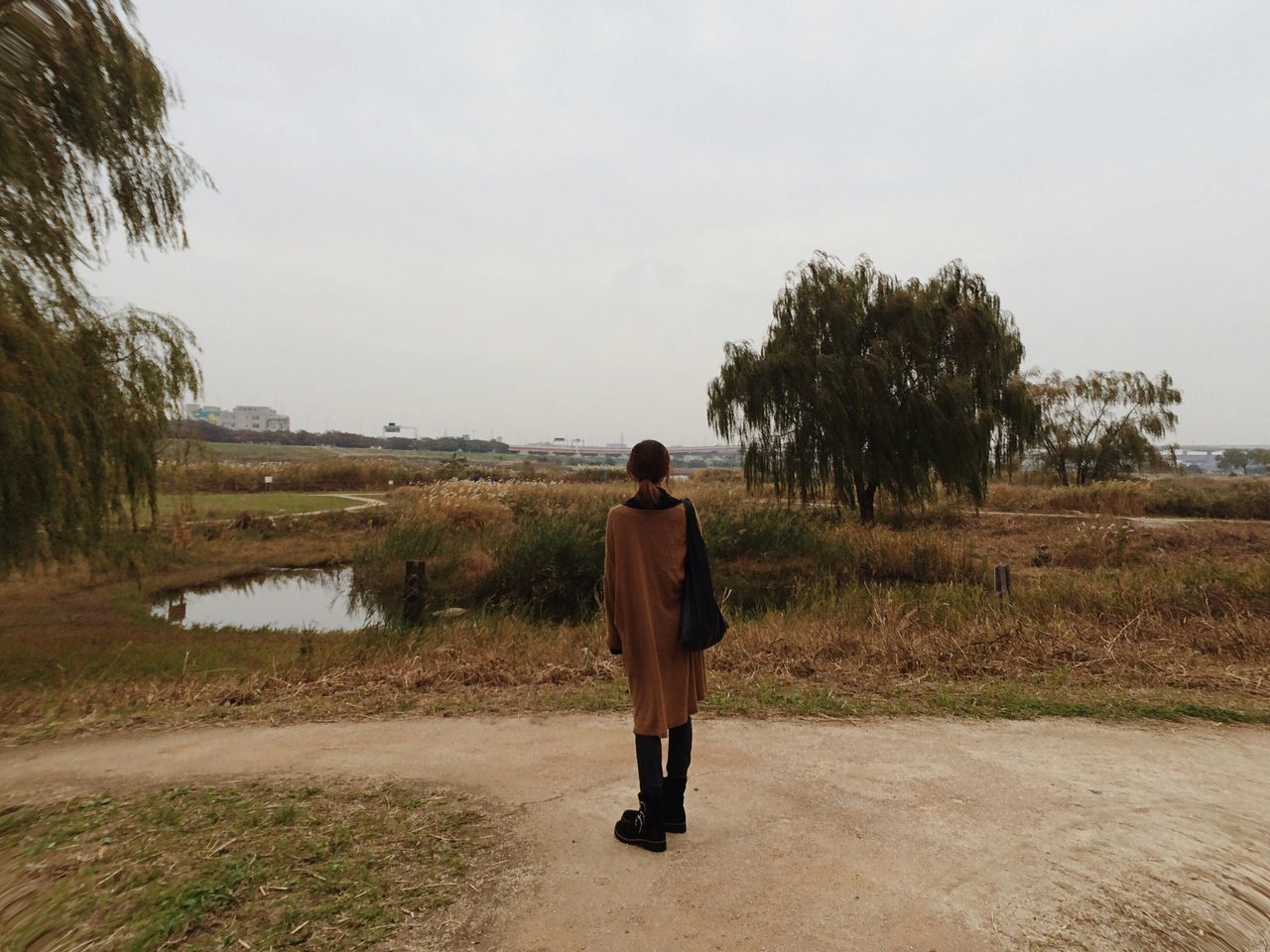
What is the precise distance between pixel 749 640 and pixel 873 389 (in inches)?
431

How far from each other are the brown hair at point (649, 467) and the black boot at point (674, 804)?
1.34m

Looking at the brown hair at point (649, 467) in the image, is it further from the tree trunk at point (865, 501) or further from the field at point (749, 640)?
the tree trunk at point (865, 501)

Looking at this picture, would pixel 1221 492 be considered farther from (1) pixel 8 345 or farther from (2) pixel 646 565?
(1) pixel 8 345

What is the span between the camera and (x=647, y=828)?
3.16 m

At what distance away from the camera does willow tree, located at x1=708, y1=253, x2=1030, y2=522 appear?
16.8 metres

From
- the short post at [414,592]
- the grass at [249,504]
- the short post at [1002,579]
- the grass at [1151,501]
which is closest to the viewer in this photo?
the short post at [1002,579]

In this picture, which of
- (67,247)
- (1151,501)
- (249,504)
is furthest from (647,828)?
(1151,501)

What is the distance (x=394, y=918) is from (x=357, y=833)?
79 centimetres

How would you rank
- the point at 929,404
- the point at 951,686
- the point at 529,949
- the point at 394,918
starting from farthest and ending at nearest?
the point at 929,404, the point at 951,686, the point at 394,918, the point at 529,949

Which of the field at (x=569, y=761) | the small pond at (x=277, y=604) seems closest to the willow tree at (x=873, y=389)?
the field at (x=569, y=761)

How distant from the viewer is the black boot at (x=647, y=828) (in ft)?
10.3

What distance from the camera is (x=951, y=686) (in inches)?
237

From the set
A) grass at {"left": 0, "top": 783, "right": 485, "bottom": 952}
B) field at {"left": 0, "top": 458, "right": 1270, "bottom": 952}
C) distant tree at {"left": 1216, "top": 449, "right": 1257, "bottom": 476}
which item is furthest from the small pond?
distant tree at {"left": 1216, "top": 449, "right": 1257, "bottom": 476}

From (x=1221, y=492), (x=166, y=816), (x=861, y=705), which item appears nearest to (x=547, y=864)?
(x=166, y=816)
